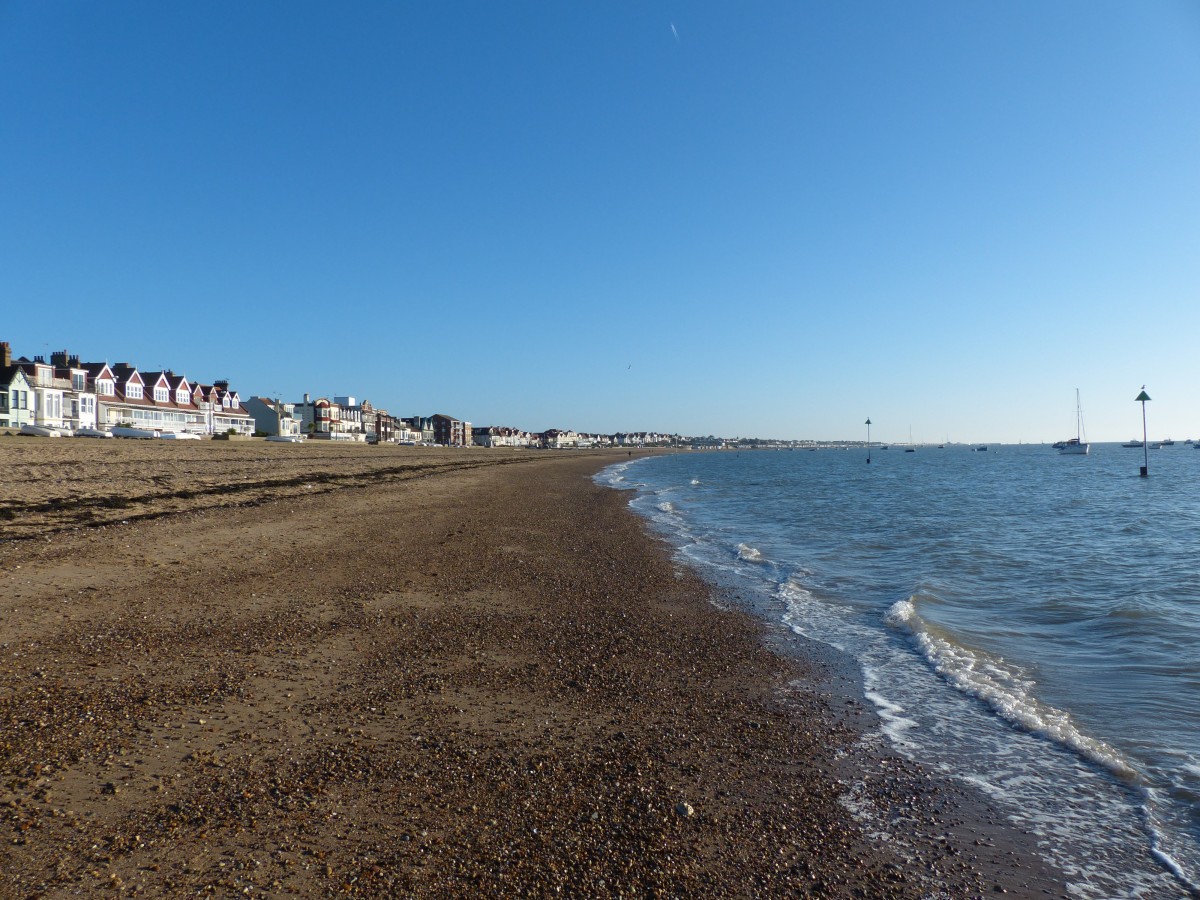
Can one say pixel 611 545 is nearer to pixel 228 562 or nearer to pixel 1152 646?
pixel 228 562

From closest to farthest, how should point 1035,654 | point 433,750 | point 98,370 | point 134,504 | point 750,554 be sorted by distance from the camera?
point 433,750
point 1035,654
point 750,554
point 134,504
point 98,370

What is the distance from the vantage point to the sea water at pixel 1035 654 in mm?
4930

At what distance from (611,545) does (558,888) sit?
13.5 metres

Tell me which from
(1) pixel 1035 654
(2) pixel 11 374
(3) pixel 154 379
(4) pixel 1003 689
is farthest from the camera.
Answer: (3) pixel 154 379

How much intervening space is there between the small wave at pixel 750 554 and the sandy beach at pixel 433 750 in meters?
5.13

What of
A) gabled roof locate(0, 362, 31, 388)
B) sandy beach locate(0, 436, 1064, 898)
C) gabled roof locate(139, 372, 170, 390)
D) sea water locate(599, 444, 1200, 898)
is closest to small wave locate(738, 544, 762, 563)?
sea water locate(599, 444, 1200, 898)

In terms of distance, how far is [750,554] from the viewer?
16969 millimetres

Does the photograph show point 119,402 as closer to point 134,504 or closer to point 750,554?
point 134,504

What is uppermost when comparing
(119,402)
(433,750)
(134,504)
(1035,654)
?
(119,402)

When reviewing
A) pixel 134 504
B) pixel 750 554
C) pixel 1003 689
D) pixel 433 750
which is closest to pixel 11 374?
pixel 134 504

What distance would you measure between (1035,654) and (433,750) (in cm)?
849

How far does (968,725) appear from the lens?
657 cm

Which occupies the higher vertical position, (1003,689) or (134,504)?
(134,504)

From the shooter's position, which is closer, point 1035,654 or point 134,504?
point 1035,654
